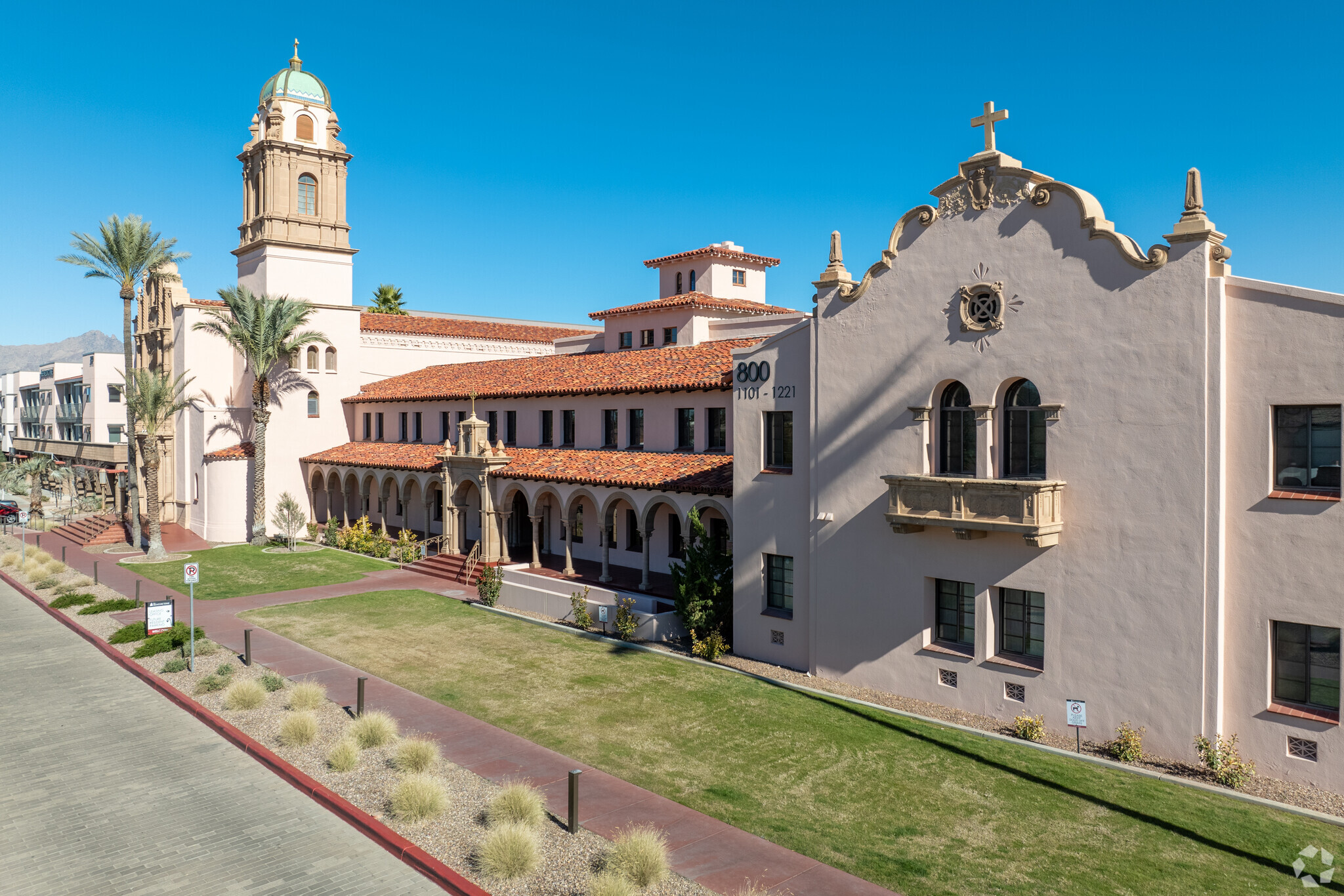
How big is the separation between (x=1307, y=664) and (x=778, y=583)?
10.8m

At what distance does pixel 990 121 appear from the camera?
679 inches

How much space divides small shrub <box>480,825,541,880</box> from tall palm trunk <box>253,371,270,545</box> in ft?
116

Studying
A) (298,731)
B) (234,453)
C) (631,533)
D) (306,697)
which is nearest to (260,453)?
(234,453)

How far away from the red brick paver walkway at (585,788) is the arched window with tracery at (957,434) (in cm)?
881

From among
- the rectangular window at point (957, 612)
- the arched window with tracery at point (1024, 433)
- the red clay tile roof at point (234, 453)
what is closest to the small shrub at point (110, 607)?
the red clay tile roof at point (234, 453)

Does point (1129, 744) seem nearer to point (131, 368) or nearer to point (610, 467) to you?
point (610, 467)

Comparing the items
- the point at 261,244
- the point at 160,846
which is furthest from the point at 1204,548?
the point at 261,244

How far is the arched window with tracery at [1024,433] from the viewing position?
16.9m

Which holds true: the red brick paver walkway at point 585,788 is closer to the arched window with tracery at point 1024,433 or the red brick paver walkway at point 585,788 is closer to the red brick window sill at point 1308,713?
the red brick window sill at point 1308,713

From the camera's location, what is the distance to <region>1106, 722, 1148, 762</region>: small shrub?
15.1 meters

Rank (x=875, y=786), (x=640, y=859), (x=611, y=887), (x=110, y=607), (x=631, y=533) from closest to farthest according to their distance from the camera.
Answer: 1. (x=611, y=887)
2. (x=640, y=859)
3. (x=875, y=786)
4. (x=110, y=607)
5. (x=631, y=533)

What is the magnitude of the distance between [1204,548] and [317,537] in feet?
131

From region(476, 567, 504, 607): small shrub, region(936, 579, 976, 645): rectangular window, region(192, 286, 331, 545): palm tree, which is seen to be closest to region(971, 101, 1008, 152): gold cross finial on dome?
region(936, 579, 976, 645): rectangular window

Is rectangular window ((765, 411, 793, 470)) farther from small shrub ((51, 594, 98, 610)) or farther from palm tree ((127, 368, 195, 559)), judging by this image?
palm tree ((127, 368, 195, 559))
